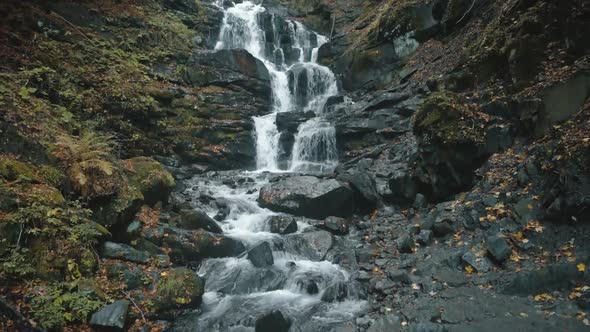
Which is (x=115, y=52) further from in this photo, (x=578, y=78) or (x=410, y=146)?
(x=578, y=78)

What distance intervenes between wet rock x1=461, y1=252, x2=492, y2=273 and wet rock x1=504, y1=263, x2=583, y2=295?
54 cm

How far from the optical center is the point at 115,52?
14.2 m

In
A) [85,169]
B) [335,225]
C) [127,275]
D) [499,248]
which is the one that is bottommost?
[127,275]

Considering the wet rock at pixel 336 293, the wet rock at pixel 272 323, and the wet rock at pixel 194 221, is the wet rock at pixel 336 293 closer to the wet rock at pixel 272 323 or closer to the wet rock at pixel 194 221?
the wet rock at pixel 272 323

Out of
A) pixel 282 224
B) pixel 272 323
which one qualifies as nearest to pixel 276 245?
pixel 282 224

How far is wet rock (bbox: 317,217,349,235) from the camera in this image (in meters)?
9.12

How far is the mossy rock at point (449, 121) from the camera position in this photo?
26.7 ft

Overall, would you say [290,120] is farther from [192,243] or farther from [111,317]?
[111,317]

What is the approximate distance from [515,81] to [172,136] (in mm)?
11600

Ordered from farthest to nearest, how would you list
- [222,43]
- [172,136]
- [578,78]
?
1. [222,43]
2. [172,136]
3. [578,78]

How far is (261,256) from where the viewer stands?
779cm

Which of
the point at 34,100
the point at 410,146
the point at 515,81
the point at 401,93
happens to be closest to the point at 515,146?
the point at 515,81

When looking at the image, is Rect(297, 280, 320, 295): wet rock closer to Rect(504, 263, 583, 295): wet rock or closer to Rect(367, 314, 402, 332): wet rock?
Rect(367, 314, 402, 332): wet rock

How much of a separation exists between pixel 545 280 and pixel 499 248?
0.85 m
